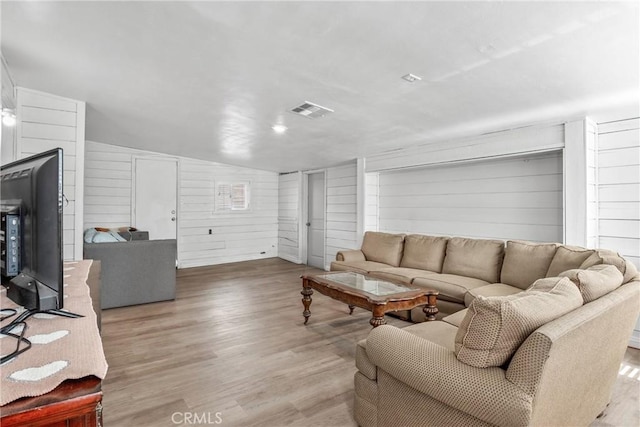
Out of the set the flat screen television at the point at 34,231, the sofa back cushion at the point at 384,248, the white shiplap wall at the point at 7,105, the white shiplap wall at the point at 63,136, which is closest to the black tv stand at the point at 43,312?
the flat screen television at the point at 34,231

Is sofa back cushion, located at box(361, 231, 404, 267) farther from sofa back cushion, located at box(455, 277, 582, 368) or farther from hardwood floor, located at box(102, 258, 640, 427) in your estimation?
sofa back cushion, located at box(455, 277, 582, 368)

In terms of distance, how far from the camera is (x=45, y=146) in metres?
3.39

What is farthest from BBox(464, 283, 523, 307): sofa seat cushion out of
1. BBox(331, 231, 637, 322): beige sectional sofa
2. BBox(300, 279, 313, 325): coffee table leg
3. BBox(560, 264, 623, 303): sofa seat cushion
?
BBox(300, 279, 313, 325): coffee table leg

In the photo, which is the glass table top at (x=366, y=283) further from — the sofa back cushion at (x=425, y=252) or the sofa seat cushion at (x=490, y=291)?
the sofa back cushion at (x=425, y=252)

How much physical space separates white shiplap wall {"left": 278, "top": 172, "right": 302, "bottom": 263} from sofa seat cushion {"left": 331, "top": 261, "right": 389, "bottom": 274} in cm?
296

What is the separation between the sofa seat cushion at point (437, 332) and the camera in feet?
6.23

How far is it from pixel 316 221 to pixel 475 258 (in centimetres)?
395

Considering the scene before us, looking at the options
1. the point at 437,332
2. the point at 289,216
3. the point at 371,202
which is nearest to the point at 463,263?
the point at 437,332

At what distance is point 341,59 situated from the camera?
243 cm

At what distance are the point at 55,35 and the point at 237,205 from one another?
5.17 metres

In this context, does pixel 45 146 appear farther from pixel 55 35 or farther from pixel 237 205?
pixel 237 205

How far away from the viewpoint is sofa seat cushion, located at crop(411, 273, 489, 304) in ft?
10.4

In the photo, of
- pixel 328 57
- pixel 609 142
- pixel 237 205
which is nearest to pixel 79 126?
pixel 328 57

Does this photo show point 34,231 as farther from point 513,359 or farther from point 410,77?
point 410,77
